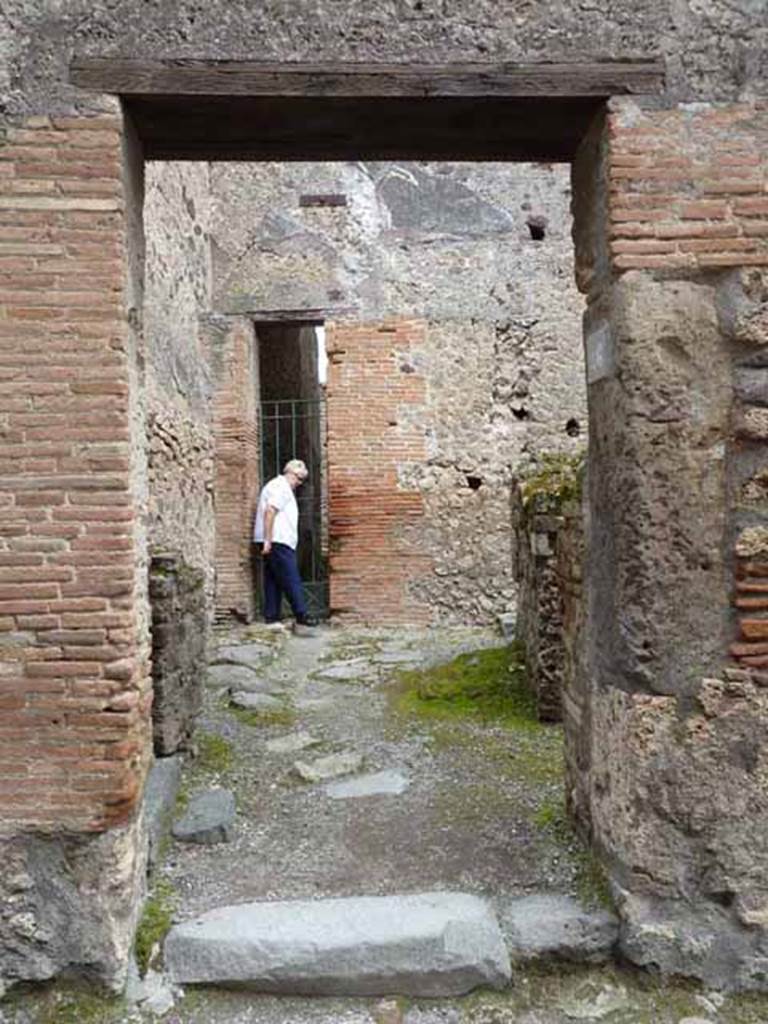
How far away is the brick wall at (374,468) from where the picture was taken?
10.5m

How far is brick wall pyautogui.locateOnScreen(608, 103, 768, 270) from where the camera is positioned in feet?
10.2

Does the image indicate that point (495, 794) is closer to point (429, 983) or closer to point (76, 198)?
point (429, 983)

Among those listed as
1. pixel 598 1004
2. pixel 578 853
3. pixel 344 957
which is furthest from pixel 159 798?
pixel 598 1004

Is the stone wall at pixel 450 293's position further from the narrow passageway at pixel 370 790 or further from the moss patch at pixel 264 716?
the moss patch at pixel 264 716

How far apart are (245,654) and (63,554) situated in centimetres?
500

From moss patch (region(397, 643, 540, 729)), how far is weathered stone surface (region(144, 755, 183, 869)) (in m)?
2.01

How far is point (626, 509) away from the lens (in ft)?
10.4

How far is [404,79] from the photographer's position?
3.10 metres

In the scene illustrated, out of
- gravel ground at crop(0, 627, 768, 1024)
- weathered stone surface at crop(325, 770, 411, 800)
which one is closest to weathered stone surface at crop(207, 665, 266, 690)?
gravel ground at crop(0, 627, 768, 1024)

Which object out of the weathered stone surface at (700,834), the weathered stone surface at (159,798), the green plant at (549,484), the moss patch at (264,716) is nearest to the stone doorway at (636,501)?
the weathered stone surface at (700,834)

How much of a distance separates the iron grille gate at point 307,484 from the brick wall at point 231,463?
3.31 feet

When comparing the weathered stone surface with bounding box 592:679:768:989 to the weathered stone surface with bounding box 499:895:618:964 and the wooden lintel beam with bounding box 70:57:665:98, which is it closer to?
the weathered stone surface with bounding box 499:895:618:964

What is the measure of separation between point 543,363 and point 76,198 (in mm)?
8366

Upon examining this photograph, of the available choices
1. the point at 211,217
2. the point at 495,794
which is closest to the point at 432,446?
the point at 211,217
